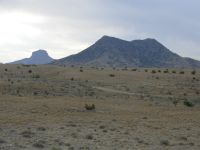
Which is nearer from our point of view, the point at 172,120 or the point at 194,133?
the point at 194,133

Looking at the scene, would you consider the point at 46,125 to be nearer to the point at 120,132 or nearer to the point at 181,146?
the point at 120,132

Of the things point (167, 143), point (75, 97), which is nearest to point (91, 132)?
point (167, 143)

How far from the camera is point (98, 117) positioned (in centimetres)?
3120

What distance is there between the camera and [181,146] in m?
23.2

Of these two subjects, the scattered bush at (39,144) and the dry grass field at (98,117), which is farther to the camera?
the dry grass field at (98,117)

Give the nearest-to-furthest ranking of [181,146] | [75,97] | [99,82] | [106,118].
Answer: [181,146] → [106,118] → [75,97] → [99,82]

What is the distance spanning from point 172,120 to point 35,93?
54.9ft

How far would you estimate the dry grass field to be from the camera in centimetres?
2284

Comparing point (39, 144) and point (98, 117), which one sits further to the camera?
point (98, 117)

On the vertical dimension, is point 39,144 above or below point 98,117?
below

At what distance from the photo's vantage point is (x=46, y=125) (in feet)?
87.4

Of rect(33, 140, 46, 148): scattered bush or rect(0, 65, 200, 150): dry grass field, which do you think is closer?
rect(33, 140, 46, 148): scattered bush

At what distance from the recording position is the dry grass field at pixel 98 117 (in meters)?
22.8

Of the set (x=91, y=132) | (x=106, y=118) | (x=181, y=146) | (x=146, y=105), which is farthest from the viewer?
(x=146, y=105)
